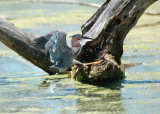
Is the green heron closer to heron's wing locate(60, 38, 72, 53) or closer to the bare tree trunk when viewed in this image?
→ heron's wing locate(60, 38, 72, 53)

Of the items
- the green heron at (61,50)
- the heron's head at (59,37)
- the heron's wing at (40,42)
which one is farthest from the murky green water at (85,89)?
the heron's head at (59,37)

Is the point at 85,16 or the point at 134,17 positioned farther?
the point at 85,16

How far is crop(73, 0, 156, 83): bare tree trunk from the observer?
430 cm

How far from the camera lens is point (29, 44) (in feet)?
16.1

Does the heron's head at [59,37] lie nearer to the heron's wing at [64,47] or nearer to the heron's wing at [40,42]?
the heron's wing at [64,47]

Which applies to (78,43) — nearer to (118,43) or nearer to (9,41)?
(118,43)

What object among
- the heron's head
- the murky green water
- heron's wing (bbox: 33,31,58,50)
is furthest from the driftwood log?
heron's wing (bbox: 33,31,58,50)

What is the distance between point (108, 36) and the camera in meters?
4.45

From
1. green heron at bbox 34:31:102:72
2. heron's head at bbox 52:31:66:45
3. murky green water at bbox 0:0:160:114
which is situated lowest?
murky green water at bbox 0:0:160:114

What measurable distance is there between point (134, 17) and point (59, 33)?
2.79 feet

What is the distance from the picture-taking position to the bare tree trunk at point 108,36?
169 inches

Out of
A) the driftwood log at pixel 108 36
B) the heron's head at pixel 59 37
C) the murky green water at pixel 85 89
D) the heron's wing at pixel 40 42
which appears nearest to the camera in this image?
the murky green water at pixel 85 89

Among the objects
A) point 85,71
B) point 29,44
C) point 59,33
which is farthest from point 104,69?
point 29,44

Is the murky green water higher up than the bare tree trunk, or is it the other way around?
the bare tree trunk
